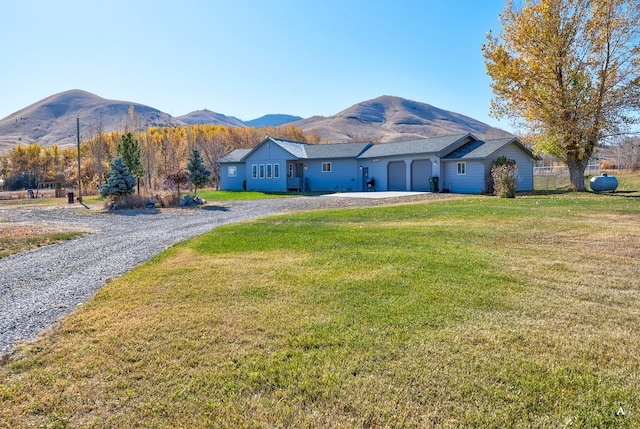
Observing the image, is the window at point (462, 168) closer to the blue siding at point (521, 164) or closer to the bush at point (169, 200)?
the blue siding at point (521, 164)

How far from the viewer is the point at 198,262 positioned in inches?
269

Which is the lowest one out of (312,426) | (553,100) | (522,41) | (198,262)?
(312,426)

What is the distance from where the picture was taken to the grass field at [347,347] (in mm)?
2674

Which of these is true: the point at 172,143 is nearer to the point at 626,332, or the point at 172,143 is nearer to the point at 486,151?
the point at 486,151

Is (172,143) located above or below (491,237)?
above

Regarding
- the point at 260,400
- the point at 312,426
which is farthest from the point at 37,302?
the point at 312,426

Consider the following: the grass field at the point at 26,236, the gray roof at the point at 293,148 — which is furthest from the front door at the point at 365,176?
the grass field at the point at 26,236

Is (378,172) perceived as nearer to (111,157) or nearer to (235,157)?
(235,157)

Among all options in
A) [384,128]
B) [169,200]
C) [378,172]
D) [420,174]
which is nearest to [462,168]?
[420,174]

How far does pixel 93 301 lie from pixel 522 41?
960 inches

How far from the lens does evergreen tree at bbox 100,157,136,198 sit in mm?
18781

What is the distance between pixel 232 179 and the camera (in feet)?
113

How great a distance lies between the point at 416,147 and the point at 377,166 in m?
3.28

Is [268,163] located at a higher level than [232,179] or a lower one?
higher
